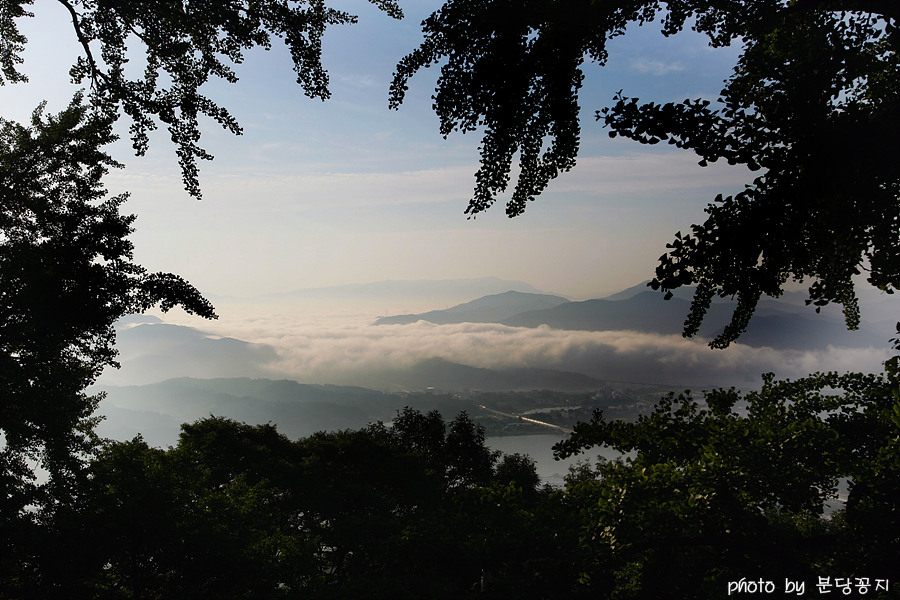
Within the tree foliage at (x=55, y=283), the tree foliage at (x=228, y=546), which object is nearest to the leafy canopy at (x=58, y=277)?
the tree foliage at (x=55, y=283)

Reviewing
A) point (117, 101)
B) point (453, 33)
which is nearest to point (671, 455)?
point (453, 33)

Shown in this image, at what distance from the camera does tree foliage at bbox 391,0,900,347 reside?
3223 millimetres

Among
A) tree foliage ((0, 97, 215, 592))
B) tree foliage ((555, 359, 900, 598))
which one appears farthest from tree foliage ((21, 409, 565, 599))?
tree foliage ((555, 359, 900, 598))

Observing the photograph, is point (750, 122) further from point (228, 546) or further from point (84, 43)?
point (228, 546)

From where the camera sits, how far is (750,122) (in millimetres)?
3338

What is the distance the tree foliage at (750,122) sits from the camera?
3.22 meters

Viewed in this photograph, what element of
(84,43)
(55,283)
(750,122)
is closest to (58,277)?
(55,283)

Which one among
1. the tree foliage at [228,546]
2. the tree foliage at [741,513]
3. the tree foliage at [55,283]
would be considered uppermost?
the tree foliage at [55,283]

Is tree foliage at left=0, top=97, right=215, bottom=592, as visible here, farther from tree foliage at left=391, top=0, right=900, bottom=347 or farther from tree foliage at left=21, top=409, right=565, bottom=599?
tree foliage at left=391, top=0, right=900, bottom=347

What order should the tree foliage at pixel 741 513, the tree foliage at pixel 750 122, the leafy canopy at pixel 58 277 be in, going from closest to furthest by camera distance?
the tree foliage at pixel 750 122
the tree foliage at pixel 741 513
the leafy canopy at pixel 58 277

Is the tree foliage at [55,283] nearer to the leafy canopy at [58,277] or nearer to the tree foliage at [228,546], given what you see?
the leafy canopy at [58,277]

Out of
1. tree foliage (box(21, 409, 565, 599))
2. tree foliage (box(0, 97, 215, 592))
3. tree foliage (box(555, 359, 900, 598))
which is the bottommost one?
tree foliage (box(21, 409, 565, 599))

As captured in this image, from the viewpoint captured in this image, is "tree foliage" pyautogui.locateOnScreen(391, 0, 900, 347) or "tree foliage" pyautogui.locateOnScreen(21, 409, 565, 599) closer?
"tree foliage" pyautogui.locateOnScreen(391, 0, 900, 347)

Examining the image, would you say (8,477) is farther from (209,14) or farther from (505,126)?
(505,126)
